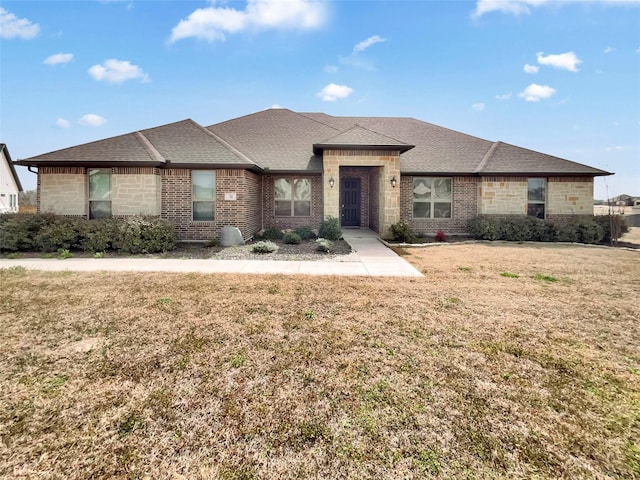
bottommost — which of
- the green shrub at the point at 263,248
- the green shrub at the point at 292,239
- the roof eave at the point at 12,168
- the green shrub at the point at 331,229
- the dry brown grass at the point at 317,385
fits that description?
the dry brown grass at the point at 317,385

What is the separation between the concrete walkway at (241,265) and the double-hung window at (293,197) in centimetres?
604

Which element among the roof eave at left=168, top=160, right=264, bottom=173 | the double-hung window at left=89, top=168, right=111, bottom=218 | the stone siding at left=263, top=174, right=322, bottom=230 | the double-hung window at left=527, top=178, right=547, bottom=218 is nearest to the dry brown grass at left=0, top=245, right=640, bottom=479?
the double-hung window at left=89, top=168, right=111, bottom=218

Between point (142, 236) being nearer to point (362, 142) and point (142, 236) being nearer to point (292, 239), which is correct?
point (292, 239)

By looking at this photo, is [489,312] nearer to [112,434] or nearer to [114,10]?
[112,434]

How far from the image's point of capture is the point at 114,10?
35.1ft

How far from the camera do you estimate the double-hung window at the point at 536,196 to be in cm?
1496

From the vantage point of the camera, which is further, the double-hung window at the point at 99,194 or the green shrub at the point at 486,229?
the green shrub at the point at 486,229

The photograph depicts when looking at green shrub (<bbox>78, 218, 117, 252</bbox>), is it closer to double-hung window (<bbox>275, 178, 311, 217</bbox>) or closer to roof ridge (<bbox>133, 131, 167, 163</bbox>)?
roof ridge (<bbox>133, 131, 167, 163</bbox>)

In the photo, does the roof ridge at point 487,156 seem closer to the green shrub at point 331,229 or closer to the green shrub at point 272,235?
the green shrub at point 331,229

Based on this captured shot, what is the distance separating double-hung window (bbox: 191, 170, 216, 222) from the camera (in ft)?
40.5

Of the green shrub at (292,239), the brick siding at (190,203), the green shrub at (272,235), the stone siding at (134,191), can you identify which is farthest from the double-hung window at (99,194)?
the green shrub at (292,239)

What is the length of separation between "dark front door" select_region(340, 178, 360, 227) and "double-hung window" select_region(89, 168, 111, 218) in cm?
1103

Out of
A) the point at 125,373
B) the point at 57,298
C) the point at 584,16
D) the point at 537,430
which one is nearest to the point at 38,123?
the point at 57,298

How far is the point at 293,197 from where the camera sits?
15.4m
